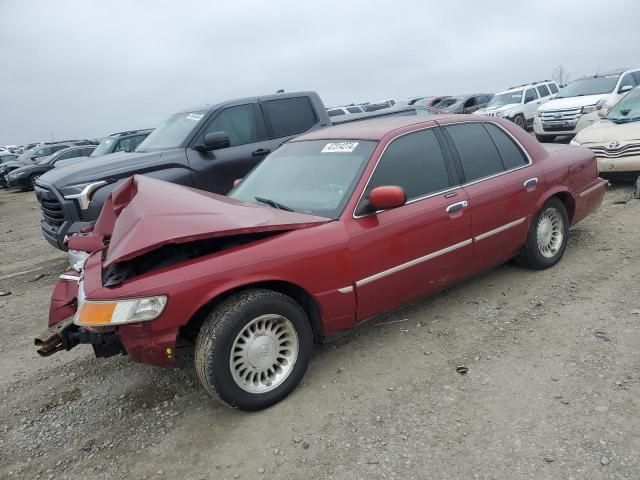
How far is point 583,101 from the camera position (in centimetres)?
1270

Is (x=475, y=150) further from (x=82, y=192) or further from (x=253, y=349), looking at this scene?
(x=82, y=192)

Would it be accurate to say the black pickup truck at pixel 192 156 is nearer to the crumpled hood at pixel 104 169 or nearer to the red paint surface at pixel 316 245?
the crumpled hood at pixel 104 169

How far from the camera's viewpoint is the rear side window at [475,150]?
159 inches

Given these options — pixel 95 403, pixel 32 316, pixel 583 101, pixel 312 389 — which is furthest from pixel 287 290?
pixel 583 101

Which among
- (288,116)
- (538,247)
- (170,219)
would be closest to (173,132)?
(288,116)

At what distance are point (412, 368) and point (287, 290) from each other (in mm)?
996

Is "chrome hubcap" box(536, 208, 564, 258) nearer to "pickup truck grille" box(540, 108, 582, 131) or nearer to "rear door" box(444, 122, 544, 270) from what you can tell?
"rear door" box(444, 122, 544, 270)

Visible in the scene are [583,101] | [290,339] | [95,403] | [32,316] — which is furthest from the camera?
[583,101]

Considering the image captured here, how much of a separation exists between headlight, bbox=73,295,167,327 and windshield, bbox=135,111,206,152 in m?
4.10

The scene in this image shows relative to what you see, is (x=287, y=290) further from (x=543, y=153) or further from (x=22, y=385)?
(x=543, y=153)

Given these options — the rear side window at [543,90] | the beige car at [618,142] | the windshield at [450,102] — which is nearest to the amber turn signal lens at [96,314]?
the beige car at [618,142]

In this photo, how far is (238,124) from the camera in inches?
267

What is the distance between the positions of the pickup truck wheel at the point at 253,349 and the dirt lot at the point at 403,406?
0.16m

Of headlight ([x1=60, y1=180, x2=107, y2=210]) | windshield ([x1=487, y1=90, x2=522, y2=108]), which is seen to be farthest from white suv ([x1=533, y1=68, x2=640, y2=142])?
headlight ([x1=60, y1=180, x2=107, y2=210])
